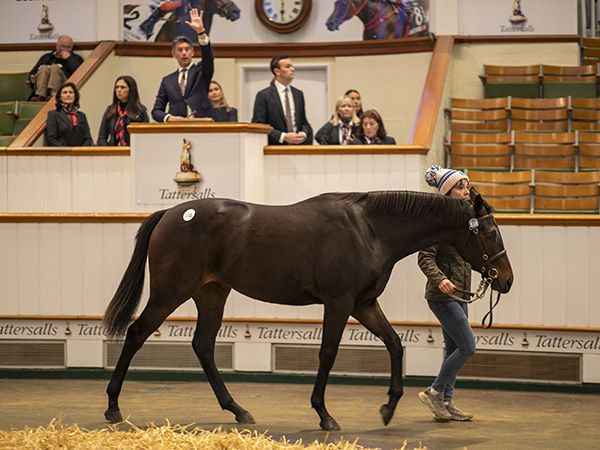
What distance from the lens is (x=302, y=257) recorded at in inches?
340

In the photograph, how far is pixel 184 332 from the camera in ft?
35.7

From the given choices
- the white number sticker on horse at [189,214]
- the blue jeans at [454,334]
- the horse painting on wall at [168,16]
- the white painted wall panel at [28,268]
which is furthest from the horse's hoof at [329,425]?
the horse painting on wall at [168,16]

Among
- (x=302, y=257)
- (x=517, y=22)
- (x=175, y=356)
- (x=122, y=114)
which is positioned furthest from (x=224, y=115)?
(x=517, y=22)

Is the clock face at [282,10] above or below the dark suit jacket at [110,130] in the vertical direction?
above

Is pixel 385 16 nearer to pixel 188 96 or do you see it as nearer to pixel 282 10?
pixel 282 10

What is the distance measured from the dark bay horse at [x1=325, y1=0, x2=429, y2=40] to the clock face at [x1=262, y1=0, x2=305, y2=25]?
46 centimetres

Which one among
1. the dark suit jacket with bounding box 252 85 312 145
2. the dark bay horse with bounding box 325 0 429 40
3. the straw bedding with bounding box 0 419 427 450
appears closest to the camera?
the straw bedding with bounding box 0 419 427 450

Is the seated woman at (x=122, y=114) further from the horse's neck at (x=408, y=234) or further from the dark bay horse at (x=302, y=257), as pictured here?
the horse's neck at (x=408, y=234)

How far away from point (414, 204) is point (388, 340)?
918 millimetres

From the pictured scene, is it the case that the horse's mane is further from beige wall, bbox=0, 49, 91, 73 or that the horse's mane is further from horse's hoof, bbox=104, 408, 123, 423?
beige wall, bbox=0, 49, 91, 73

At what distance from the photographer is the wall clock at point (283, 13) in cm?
1772

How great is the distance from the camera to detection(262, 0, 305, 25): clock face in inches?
699

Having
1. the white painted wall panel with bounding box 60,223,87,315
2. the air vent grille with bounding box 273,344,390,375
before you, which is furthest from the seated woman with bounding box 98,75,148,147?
the air vent grille with bounding box 273,344,390,375

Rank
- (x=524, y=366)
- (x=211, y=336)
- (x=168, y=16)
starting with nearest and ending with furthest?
(x=211, y=336) < (x=524, y=366) < (x=168, y=16)
